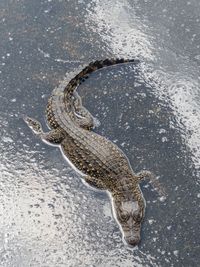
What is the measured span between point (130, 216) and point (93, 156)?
29.4 inches

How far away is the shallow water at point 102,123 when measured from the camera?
4609 millimetres

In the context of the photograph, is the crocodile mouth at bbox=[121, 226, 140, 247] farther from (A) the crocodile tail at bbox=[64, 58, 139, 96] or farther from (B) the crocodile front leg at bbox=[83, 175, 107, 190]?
(A) the crocodile tail at bbox=[64, 58, 139, 96]

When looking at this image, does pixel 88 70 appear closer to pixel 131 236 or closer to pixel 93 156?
pixel 93 156

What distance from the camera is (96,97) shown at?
570 cm

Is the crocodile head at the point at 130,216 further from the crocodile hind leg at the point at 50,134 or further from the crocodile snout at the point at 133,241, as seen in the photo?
the crocodile hind leg at the point at 50,134

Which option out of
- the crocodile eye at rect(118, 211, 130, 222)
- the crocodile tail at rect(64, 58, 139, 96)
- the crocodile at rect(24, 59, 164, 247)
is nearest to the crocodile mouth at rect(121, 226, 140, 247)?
the crocodile at rect(24, 59, 164, 247)

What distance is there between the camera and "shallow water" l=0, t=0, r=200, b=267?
4.61m

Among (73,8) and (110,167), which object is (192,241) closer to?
(110,167)

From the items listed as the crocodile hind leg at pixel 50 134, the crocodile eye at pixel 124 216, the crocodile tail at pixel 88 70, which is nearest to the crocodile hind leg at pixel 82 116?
the crocodile tail at pixel 88 70

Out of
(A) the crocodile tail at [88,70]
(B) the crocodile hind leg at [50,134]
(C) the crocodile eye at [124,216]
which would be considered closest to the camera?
(C) the crocodile eye at [124,216]

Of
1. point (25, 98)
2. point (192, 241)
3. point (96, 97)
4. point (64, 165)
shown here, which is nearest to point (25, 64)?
point (25, 98)

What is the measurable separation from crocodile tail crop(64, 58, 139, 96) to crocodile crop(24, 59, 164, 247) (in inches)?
0.4

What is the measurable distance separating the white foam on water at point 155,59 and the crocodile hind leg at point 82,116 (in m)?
0.80

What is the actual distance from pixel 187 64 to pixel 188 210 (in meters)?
1.95
